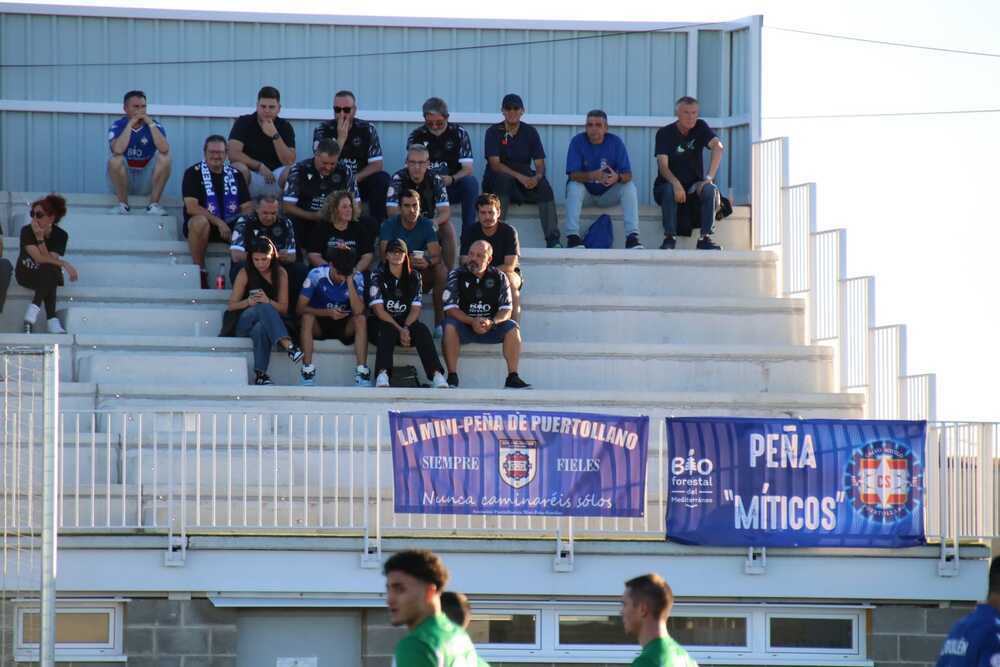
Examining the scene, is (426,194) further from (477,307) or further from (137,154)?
(137,154)

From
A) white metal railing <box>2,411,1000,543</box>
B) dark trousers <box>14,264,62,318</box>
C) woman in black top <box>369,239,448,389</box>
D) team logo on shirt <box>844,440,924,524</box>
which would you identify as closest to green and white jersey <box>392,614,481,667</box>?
white metal railing <box>2,411,1000,543</box>

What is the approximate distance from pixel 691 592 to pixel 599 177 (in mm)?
5156

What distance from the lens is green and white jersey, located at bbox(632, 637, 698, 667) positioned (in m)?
6.86

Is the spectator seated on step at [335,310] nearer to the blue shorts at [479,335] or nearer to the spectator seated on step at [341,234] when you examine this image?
the spectator seated on step at [341,234]

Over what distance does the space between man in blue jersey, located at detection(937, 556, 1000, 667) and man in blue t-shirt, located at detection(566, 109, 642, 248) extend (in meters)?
8.62

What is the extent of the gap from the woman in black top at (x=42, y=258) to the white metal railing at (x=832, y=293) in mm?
6521

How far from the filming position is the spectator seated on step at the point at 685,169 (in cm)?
1614

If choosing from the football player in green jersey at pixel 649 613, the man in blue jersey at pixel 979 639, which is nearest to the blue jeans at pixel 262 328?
the football player in green jersey at pixel 649 613

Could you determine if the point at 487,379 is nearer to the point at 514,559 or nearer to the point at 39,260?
the point at 514,559

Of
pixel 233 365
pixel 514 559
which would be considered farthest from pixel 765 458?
pixel 233 365

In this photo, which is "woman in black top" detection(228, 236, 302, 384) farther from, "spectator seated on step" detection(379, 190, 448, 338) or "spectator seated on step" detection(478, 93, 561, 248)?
"spectator seated on step" detection(478, 93, 561, 248)

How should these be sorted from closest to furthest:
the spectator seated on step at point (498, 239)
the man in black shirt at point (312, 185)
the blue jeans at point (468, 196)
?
the spectator seated on step at point (498, 239) → the man in black shirt at point (312, 185) → the blue jeans at point (468, 196)

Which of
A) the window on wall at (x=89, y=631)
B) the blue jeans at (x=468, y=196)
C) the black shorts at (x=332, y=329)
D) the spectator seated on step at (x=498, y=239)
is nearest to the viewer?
the window on wall at (x=89, y=631)

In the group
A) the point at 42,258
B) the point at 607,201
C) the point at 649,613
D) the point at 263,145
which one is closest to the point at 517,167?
the point at 607,201
